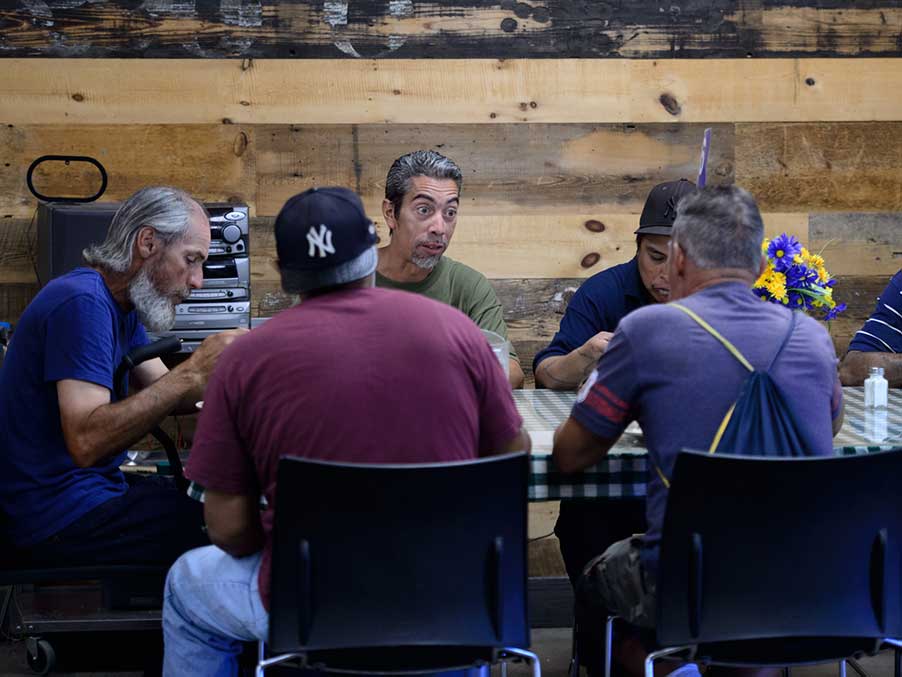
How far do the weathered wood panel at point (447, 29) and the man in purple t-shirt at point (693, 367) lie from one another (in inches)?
85.7

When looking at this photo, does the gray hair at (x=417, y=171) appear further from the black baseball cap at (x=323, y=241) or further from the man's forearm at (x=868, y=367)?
the black baseball cap at (x=323, y=241)

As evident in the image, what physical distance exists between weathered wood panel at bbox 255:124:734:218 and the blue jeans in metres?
2.25

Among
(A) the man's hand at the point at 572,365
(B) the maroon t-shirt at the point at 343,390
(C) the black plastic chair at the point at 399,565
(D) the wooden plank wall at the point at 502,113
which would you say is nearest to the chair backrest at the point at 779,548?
(C) the black plastic chair at the point at 399,565

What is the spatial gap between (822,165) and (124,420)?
2950 millimetres

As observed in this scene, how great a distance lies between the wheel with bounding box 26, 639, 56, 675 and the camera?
307cm

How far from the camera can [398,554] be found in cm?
184

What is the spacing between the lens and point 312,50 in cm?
413

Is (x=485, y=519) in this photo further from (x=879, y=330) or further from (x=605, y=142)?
(x=605, y=142)

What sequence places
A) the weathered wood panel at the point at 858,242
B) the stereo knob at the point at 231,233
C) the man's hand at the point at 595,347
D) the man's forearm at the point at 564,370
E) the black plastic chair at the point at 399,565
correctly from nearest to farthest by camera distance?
the black plastic chair at the point at 399,565 → the man's hand at the point at 595,347 → the man's forearm at the point at 564,370 → the stereo knob at the point at 231,233 → the weathered wood panel at the point at 858,242

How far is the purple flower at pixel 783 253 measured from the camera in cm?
279

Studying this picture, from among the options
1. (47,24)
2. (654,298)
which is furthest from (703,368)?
(47,24)

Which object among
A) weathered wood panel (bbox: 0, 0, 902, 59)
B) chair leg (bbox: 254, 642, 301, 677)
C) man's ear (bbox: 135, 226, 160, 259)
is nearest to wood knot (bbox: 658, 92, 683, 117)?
weathered wood panel (bbox: 0, 0, 902, 59)

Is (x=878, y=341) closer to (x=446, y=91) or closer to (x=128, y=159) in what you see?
(x=446, y=91)

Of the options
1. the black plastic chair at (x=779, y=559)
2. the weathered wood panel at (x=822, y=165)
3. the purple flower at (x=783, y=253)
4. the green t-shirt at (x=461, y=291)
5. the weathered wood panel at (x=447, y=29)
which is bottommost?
the black plastic chair at (x=779, y=559)
